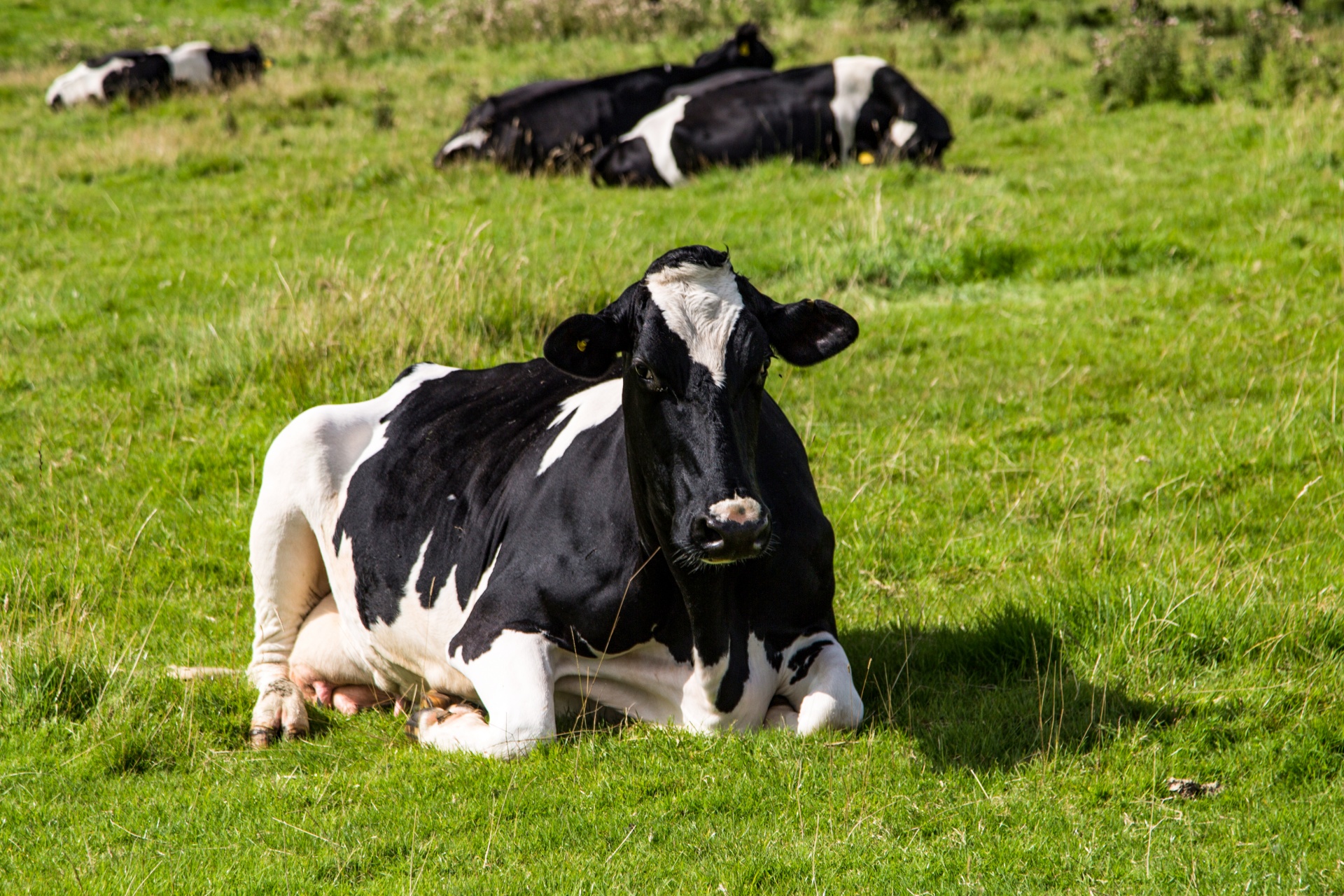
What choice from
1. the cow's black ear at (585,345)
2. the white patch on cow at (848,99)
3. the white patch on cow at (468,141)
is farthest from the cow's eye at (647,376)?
the white patch on cow at (468,141)

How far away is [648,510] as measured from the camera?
4.45m

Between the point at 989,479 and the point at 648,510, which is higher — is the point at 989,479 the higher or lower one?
the lower one

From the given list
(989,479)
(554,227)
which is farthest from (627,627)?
(554,227)

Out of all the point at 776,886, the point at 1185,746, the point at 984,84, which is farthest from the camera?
the point at 984,84

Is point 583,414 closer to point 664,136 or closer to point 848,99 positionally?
point 664,136

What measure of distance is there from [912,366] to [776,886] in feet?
18.1

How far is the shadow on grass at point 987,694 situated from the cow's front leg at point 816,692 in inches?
6.1

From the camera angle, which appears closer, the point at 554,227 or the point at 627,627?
the point at 627,627

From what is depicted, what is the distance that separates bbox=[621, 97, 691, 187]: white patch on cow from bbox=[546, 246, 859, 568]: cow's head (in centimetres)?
1016

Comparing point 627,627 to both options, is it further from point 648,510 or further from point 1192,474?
point 1192,474

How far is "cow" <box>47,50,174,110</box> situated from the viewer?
2075 centimetres

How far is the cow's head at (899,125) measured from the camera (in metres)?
14.1

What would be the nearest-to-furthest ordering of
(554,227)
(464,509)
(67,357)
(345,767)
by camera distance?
(345,767), (464,509), (67,357), (554,227)

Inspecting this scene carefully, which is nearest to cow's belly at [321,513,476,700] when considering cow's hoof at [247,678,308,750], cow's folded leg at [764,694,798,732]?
cow's hoof at [247,678,308,750]
